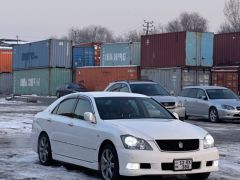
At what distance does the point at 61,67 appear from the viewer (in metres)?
55.6

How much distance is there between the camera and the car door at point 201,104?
76.7ft

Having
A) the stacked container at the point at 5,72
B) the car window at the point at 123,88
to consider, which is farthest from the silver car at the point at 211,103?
the stacked container at the point at 5,72

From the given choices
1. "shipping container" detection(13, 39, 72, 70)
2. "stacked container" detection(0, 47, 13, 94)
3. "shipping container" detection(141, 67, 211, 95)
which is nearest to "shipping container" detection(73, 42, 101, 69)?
"shipping container" detection(13, 39, 72, 70)

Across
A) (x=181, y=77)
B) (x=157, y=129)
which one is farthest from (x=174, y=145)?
(x=181, y=77)

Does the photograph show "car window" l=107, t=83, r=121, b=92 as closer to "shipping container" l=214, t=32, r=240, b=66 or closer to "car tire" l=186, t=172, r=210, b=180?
"car tire" l=186, t=172, r=210, b=180

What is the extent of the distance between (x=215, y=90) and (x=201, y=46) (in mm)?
16342

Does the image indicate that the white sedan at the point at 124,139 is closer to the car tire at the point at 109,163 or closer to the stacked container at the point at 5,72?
the car tire at the point at 109,163

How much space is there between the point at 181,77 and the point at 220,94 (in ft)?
51.3

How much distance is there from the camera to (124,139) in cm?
853

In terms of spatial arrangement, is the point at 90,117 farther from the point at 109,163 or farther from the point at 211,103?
the point at 211,103

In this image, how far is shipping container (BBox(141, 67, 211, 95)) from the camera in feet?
130

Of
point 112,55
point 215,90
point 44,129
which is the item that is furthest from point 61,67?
point 44,129

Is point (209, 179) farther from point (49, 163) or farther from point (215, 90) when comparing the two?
point (215, 90)

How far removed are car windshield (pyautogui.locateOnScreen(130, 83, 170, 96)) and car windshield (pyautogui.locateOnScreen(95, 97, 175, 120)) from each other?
1070 centimetres
